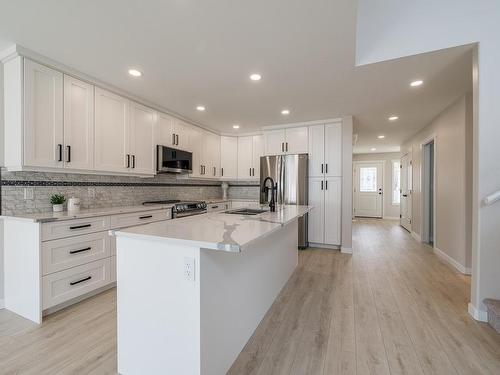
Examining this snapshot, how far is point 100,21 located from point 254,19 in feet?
3.82

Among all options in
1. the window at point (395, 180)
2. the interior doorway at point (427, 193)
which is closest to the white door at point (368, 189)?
the window at point (395, 180)

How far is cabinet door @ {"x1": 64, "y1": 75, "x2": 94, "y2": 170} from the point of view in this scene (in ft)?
7.96

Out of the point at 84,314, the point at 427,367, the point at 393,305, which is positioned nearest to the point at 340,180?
the point at 393,305

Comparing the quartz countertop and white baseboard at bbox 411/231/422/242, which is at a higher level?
the quartz countertop

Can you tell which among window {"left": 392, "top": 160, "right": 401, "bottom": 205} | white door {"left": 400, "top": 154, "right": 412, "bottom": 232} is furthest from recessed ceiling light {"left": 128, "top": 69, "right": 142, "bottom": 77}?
window {"left": 392, "top": 160, "right": 401, "bottom": 205}

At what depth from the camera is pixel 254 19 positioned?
5.69ft

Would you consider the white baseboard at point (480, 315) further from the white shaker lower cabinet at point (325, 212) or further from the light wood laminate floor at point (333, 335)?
the white shaker lower cabinet at point (325, 212)

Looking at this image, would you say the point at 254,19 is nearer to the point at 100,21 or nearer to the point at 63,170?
the point at 100,21

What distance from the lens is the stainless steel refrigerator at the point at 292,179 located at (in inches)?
170

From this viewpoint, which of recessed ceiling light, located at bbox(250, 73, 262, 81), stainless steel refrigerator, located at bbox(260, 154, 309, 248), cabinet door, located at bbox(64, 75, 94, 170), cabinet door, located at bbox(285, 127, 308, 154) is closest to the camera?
cabinet door, located at bbox(64, 75, 94, 170)

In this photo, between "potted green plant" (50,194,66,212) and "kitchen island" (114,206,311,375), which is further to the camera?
"potted green plant" (50,194,66,212)

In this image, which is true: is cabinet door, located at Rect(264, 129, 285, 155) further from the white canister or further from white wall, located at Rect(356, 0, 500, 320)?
the white canister

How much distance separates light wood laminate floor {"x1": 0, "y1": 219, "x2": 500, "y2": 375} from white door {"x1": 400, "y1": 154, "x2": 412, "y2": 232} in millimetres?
3540

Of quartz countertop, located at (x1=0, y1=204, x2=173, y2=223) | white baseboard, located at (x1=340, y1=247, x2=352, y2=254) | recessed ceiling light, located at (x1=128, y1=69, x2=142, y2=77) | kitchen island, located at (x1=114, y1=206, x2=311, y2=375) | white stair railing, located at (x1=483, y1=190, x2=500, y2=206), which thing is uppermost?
recessed ceiling light, located at (x1=128, y1=69, x2=142, y2=77)
